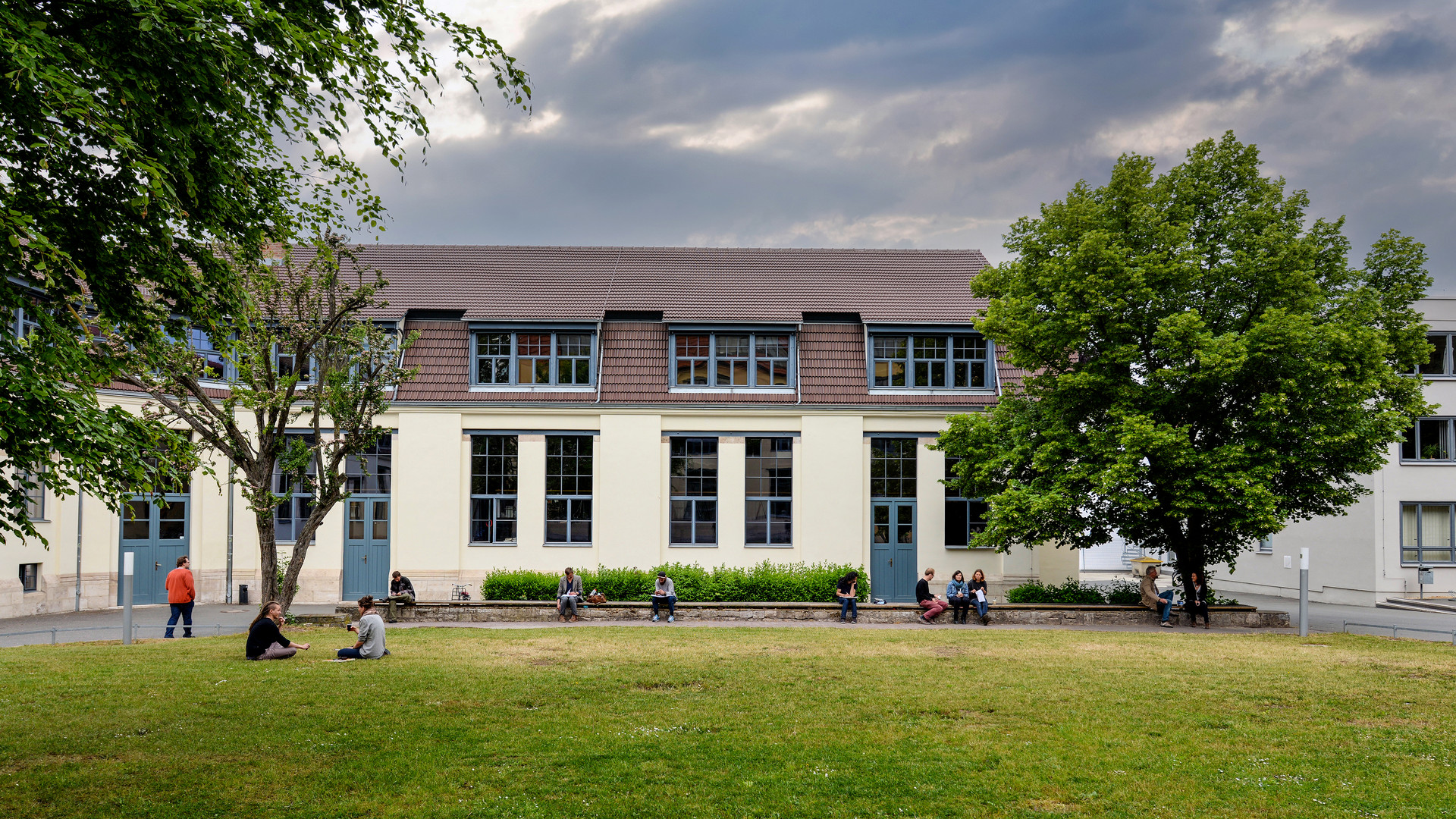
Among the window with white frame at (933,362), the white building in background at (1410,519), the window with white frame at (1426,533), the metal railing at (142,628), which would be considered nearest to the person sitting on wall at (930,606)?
the window with white frame at (933,362)

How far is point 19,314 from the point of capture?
852 inches

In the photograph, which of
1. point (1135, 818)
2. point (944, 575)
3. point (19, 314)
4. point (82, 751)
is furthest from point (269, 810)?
point (944, 575)

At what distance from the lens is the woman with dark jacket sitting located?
21.5 metres

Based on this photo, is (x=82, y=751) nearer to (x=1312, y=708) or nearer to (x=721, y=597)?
(x=1312, y=708)

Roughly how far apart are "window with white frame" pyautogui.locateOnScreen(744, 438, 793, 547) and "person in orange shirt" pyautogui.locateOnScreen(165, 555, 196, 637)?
13648 mm

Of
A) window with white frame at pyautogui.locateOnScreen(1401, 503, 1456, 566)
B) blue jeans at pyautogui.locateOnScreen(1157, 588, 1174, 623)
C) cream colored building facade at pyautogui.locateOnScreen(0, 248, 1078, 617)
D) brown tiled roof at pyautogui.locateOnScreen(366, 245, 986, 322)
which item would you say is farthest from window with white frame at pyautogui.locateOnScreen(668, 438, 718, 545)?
window with white frame at pyautogui.locateOnScreen(1401, 503, 1456, 566)

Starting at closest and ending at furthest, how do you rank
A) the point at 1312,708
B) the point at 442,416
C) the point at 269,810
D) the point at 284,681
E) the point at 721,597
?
the point at 269,810, the point at 1312,708, the point at 284,681, the point at 721,597, the point at 442,416

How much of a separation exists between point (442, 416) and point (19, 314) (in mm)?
9748

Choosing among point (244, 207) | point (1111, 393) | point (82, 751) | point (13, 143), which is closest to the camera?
point (13, 143)

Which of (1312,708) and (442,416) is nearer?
(1312,708)

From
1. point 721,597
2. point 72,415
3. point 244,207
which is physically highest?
point 244,207

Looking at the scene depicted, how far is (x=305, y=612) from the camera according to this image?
2455 centimetres

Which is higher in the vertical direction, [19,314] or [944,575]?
[19,314]

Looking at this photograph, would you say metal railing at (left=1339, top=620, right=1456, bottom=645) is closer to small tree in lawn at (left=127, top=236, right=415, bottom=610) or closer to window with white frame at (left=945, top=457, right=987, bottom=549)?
window with white frame at (left=945, top=457, right=987, bottom=549)
